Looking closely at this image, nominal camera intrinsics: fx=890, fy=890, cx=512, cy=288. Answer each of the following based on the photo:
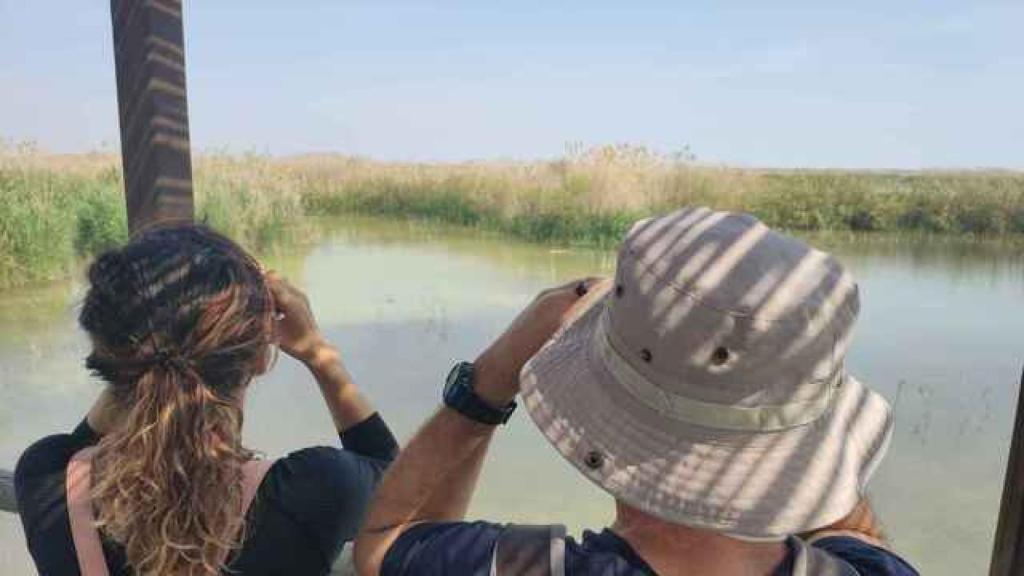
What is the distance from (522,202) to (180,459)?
10365 millimetres

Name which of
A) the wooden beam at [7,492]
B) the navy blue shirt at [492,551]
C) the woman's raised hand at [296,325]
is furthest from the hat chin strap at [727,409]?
the wooden beam at [7,492]

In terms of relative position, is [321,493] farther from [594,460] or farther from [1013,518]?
[1013,518]

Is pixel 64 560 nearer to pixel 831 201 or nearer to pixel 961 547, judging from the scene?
pixel 961 547

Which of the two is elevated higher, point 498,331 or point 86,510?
point 86,510

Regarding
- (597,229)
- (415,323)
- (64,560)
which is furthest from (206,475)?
(597,229)

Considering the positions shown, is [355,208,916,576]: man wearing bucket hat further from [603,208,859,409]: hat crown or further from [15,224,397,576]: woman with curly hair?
[15,224,397,576]: woman with curly hair

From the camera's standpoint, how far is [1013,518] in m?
0.91

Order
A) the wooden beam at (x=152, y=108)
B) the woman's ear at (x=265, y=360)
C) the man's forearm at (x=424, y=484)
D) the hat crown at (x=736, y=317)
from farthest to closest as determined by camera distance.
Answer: the wooden beam at (x=152, y=108) < the woman's ear at (x=265, y=360) < the man's forearm at (x=424, y=484) < the hat crown at (x=736, y=317)

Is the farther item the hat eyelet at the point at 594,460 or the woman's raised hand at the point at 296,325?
the woman's raised hand at the point at 296,325

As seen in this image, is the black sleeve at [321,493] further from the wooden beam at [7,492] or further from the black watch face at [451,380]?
the wooden beam at [7,492]

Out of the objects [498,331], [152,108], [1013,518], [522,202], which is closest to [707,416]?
[1013,518]

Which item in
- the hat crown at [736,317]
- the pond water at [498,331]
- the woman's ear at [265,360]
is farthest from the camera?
the pond water at [498,331]

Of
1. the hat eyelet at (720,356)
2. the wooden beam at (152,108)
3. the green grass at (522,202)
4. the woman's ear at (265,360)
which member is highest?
the wooden beam at (152,108)

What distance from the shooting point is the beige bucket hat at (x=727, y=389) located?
0.59 meters
